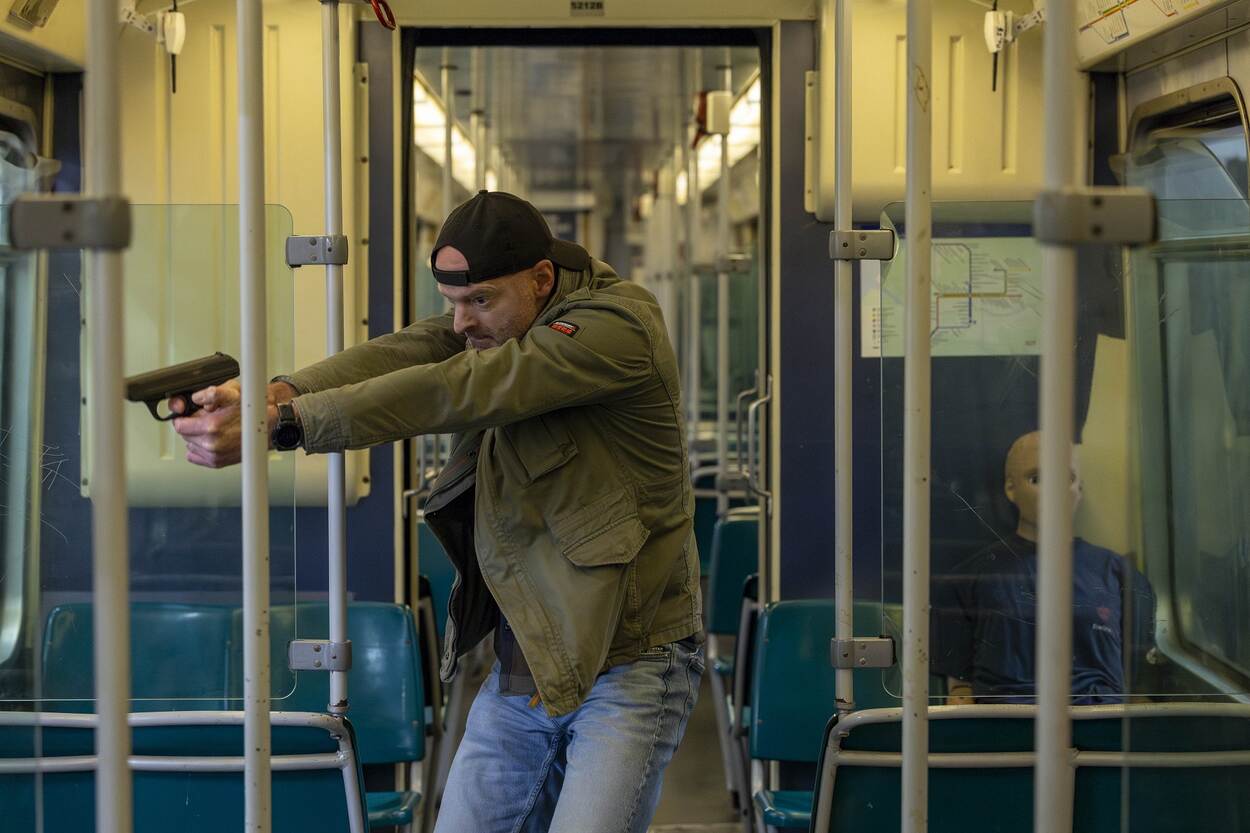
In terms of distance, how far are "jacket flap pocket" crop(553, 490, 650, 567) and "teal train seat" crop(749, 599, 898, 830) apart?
1295 mm

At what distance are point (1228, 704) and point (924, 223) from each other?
3.00ft

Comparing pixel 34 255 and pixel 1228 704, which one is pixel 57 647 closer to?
pixel 34 255

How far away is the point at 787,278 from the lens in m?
3.55

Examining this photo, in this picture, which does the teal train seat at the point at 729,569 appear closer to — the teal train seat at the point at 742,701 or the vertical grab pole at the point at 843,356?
the teal train seat at the point at 742,701

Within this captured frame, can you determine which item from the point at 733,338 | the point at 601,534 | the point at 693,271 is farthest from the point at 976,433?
the point at 733,338

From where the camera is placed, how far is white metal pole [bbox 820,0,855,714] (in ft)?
8.09

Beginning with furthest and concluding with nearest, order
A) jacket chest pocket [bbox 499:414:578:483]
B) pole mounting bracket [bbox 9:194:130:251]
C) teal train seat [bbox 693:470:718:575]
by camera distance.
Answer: teal train seat [bbox 693:470:718:575] < jacket chest pocket [bbox 499:414:578:483] < pole mounting bracket [bbox 9:194:130:251]

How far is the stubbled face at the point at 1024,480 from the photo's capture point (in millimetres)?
2578

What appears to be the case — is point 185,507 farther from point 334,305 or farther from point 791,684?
point 791,684

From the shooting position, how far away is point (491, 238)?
2.04m

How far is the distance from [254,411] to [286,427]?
0.33 ft

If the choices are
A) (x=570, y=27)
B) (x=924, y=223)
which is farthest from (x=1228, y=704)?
(x=570, y=27)

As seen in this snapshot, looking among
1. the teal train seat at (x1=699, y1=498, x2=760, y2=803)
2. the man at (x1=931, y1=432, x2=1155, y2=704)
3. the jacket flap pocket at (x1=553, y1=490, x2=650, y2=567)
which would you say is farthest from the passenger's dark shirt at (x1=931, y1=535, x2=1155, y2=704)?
the teal train seat at (x1=699, y1=498, x2=760, y2=803)

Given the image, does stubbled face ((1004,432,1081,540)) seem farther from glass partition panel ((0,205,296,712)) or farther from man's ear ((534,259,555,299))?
glass partition panel ((0,205,296,712))
